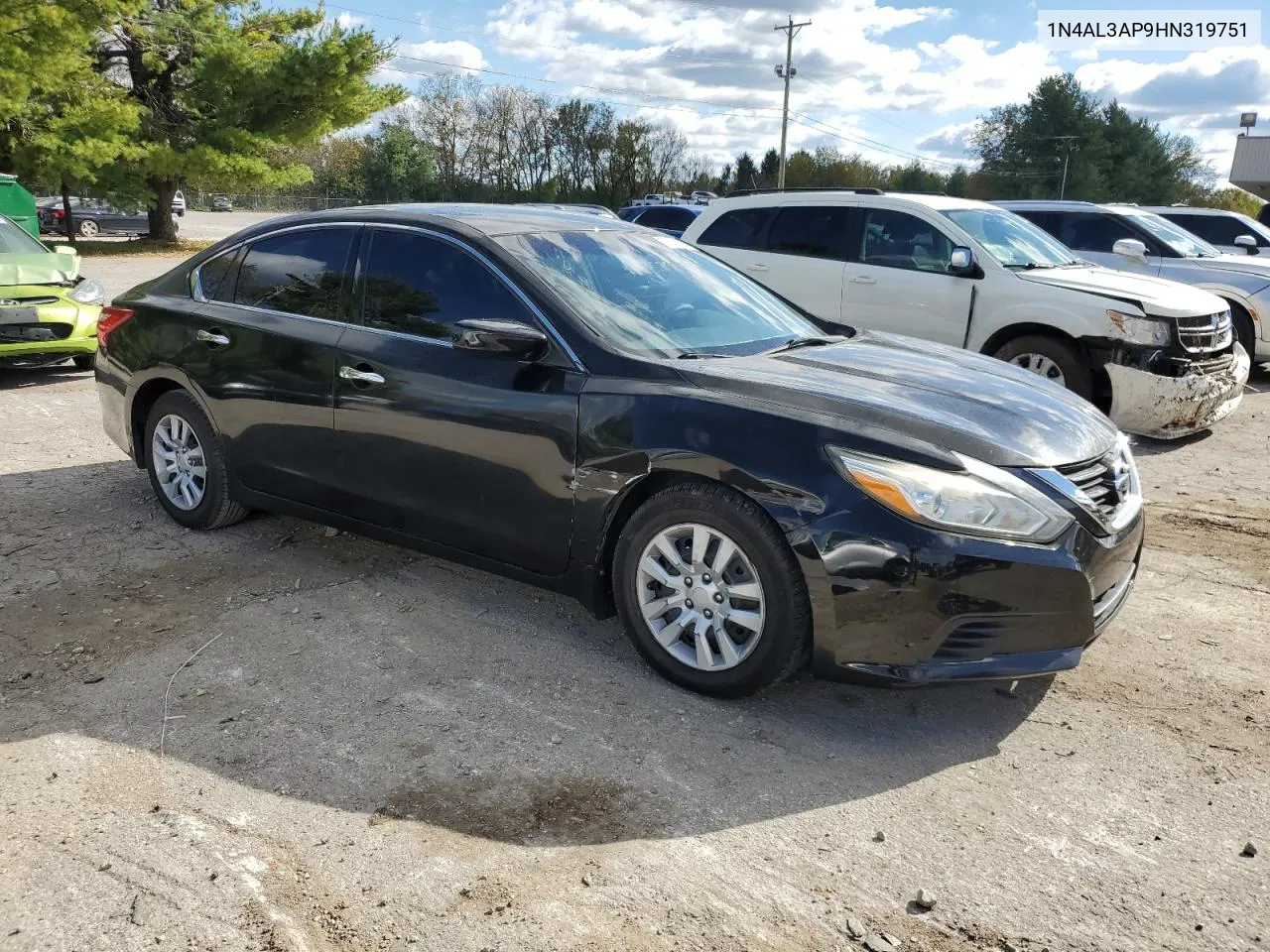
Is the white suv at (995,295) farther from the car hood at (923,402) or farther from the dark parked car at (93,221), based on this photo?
the dark parked car at (93,221)

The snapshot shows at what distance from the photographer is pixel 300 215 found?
4.76 metres

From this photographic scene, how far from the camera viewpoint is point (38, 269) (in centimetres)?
942

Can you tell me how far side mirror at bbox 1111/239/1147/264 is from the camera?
34.3 feet

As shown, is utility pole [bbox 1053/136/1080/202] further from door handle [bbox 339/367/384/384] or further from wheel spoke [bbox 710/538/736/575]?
wheel spoke [bbox 710/538/736/575]

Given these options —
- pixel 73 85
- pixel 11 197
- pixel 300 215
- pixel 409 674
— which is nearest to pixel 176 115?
pixel 73 85

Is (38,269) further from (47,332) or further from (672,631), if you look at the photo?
(672,631)

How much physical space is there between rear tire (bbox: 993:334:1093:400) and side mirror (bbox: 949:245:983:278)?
0.62m

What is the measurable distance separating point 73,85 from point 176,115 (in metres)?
3.12

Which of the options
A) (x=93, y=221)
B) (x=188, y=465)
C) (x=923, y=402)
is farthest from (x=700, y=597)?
(x=93, y=221)

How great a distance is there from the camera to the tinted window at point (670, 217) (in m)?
19.9

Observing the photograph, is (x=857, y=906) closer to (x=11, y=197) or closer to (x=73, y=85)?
(x=11, y=197)

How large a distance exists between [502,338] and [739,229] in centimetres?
637

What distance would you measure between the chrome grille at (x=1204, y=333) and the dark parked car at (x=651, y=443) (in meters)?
3.91

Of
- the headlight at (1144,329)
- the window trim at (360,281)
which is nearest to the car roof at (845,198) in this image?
the headlight at (1144,329)
